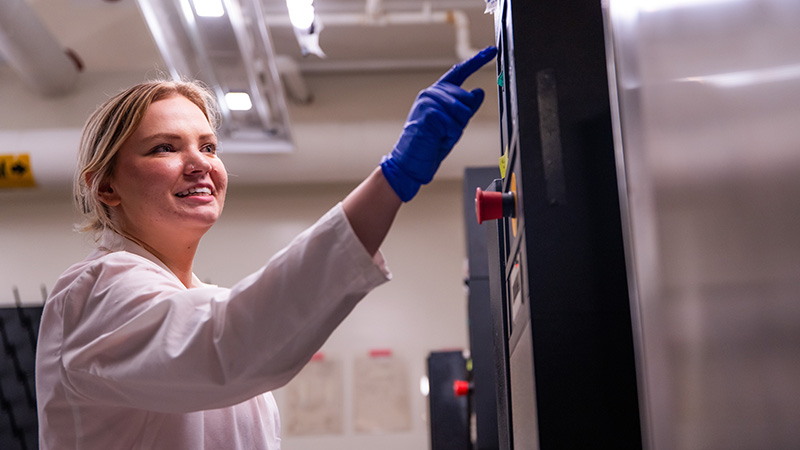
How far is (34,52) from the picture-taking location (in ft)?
12.3

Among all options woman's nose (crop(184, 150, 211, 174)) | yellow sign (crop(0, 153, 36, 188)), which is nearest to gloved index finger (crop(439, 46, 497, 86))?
woman's nose (crop(184, 150, 211, 174))

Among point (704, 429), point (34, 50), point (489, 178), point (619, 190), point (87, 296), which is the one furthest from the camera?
point (34, 50)

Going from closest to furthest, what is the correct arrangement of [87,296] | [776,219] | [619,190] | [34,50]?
[776,219]
[619,190]
[87,296]
[34,50]

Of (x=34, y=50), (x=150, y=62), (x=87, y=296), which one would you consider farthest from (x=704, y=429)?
(x=150, y=62)

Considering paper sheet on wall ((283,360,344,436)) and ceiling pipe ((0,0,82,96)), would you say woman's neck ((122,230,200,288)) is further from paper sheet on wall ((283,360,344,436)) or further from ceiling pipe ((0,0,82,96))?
paper sheet on wall ((283,360,344,436))

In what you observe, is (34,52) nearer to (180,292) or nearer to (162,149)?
(162,149)

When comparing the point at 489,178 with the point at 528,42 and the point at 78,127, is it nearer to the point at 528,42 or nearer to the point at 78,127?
the point at 528,42

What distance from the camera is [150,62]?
4.25 m

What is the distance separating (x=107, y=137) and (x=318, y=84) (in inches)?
132

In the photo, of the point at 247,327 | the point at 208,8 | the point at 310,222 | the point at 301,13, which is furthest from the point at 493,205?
the point at 310,222

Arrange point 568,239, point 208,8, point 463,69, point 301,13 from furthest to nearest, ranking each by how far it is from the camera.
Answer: point 208,8, point 301,13, point 463,69, point 568,239

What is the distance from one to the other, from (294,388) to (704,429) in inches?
139

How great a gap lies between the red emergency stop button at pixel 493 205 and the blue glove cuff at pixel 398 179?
8 cm

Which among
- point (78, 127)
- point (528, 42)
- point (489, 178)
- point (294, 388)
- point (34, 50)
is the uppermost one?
point (34, 50)
